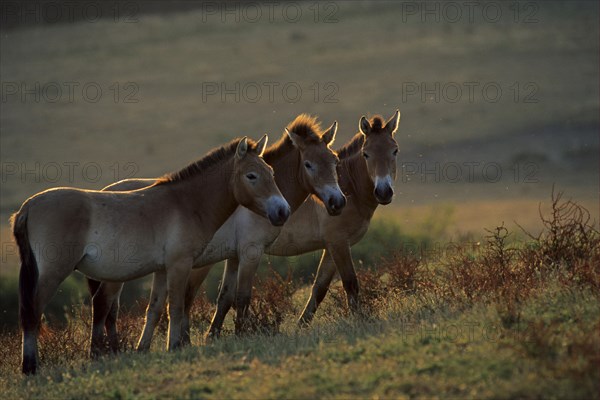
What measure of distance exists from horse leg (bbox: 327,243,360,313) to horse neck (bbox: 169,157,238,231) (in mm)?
1610

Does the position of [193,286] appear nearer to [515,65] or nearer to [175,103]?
[175,103]

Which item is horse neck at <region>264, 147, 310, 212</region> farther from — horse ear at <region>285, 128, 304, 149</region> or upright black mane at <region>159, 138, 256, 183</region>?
upright black mane at <region>159, 138, 256, 183</region>

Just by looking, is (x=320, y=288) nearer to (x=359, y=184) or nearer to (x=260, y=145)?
(x=359, y=184)

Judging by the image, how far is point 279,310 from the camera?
12266 mm

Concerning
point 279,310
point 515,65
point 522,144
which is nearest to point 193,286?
point 279,310

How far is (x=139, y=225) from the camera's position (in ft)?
32.8

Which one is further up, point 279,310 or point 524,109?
point 524,109

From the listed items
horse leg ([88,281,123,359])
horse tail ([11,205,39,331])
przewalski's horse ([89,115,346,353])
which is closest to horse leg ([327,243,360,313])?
przewalski's horse ([89,115,346,353])

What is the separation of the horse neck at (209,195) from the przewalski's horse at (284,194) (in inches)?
24.0

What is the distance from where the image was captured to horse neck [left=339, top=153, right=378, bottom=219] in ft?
38.1

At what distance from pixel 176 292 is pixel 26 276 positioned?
1.54 metres

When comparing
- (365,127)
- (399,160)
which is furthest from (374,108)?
(365,127)

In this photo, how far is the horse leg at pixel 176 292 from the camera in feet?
32.8

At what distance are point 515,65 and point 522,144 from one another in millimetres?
9835
